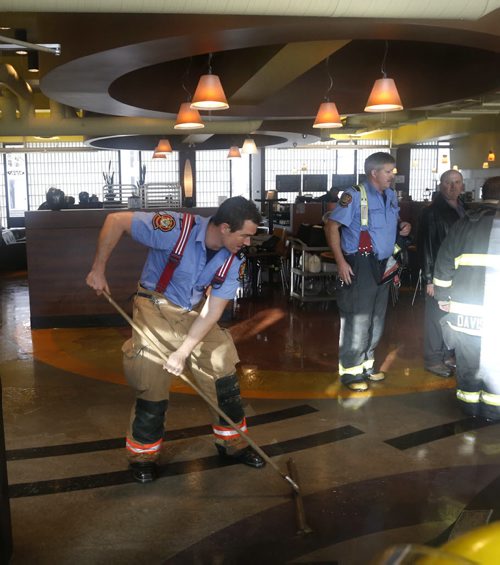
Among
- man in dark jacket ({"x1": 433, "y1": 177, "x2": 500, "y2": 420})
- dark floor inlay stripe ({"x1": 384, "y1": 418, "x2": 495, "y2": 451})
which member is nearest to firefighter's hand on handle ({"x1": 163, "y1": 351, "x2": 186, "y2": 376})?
dark floor inlay stripe ({"x1": 384, "y1": 418, "x2": 495, "y2": 451})

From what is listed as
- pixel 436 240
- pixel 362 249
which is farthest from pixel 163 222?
pixel 436 240

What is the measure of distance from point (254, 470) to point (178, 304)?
1026 millimetres

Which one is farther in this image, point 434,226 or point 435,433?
point 434,226

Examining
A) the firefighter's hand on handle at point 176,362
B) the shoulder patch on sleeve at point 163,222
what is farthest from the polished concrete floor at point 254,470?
the shoulder patch on sleeve at point 163,222

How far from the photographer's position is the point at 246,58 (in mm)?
8492

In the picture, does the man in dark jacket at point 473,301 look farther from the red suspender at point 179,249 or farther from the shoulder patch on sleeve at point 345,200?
the red suspender at point 179,249

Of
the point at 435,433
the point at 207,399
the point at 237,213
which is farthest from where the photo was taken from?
the point at 435,433

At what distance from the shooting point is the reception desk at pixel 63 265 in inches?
293

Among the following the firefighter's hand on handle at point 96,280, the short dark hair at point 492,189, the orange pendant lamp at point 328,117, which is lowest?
the firefighter's hand on handle at point 96,280

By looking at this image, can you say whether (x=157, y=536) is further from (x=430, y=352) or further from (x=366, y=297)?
(x=430, y=352)

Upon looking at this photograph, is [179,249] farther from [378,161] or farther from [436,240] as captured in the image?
[436,240]

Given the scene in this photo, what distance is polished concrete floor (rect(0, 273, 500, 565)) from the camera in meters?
2.93

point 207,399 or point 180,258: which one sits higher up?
point 180,258

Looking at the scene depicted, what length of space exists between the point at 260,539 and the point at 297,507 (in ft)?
0.92
